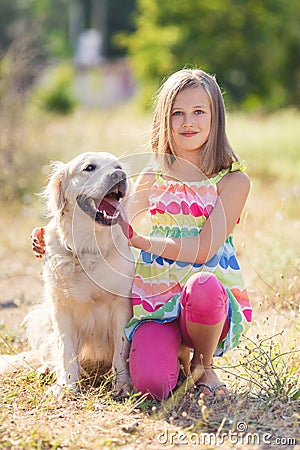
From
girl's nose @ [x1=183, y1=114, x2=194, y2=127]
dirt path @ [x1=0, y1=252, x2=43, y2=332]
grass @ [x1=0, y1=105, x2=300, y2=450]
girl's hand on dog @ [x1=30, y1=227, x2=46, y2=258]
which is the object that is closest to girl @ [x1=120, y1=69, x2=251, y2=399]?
girl's nose @ [x1=183, y1=114, x2=194, y2=127]

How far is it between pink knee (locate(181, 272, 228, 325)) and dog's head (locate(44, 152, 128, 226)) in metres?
0.52

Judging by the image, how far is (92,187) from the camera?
3.28 metres

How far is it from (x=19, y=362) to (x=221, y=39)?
86.0 feet

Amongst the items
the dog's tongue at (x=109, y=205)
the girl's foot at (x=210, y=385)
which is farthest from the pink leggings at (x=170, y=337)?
the dog's tongue at (x=109, y=205)

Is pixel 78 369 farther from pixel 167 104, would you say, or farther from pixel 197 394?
pixel 167 104

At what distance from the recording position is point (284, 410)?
117 inches

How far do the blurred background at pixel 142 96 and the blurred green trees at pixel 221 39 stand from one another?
0.05m

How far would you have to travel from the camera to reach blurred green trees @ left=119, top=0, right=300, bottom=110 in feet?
91.8

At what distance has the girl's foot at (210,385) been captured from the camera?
124 inches

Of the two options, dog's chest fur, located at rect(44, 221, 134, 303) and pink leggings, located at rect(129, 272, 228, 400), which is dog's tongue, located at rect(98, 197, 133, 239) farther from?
pink leggings, located at rect(129, 272, 228, 400)

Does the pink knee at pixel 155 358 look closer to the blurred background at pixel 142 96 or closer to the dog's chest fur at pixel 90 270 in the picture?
the dog's chest fur at pixel 90 270


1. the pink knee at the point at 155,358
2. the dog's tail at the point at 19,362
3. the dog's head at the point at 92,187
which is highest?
the dog's head at the point at 92,187

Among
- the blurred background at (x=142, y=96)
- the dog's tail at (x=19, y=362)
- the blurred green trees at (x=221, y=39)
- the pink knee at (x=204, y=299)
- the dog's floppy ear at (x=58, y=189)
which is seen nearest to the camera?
the pink knee at (x=204, y=299)

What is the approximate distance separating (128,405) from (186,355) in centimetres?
52
